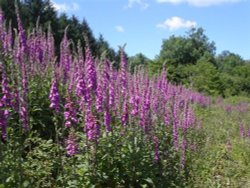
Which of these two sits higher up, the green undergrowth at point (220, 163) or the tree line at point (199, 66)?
the tree line at point (199, 66)

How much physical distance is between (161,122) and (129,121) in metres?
1.75

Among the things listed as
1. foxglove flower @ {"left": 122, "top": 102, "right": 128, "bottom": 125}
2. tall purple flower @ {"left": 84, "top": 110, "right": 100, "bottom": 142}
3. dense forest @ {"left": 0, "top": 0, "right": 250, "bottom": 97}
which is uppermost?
dense forest @ {"left": 0, "top": 0, "right": 250, "bottom": 97}

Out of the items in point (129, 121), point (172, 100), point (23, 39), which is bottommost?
point (129, 121)

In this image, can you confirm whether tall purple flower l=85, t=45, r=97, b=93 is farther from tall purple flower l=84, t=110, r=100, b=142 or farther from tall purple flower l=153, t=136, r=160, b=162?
tall purple flower l=153, t=136, r=160, b=162

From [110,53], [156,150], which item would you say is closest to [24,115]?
[156,150]

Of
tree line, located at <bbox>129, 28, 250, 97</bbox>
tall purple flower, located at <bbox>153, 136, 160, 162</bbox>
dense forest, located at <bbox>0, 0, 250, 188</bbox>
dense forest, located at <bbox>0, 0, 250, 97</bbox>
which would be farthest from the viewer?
tree line, located at <bbox>129, 28, 250, 97</bbox>

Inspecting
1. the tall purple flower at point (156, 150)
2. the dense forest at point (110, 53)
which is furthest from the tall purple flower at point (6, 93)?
the dense forest at point (110, 53)

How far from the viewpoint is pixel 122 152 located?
649 cm

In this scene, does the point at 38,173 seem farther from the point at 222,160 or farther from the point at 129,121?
the point at 222,160

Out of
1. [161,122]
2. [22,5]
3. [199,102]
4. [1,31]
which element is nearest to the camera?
[1,31]

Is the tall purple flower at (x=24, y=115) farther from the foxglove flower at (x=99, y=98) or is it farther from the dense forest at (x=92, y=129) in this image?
the foxglove flower at (x=99, y=98)

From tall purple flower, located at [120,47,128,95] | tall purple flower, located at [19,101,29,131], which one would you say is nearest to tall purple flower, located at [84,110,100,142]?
tall purple flower, located at [19,101,29,131]

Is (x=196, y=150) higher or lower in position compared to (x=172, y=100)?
lower

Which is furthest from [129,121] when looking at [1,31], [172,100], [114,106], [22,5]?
[22,5]
